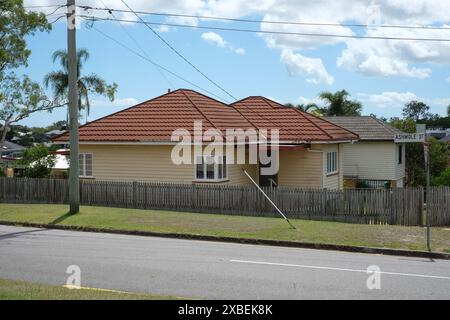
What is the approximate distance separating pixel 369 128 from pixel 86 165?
21.1m

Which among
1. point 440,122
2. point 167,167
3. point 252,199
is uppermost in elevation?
point 440,122

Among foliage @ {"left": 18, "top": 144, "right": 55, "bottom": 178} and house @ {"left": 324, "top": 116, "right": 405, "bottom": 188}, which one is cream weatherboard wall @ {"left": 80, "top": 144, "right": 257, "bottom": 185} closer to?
foliage @ {"left": 18, "top": 144, "right": 55, "bottom": 178}

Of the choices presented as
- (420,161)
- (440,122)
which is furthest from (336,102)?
(440,122)

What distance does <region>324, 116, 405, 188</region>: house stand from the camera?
37.9 metres

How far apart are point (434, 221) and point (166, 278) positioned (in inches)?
476

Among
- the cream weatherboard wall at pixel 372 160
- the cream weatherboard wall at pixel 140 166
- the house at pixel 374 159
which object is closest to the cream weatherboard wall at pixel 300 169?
the cream weatherboard wall at pixel 140 166

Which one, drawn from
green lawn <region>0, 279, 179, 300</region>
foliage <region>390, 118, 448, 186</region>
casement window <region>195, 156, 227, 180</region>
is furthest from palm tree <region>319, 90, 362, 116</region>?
green lawn <region>0, 279, 179, 300</region>

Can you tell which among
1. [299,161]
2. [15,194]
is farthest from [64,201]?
[299,161]

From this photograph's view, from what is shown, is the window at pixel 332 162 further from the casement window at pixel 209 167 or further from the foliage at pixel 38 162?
the foliage at pixel 38 162

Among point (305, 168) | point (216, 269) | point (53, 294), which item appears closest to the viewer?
point (53, 294)

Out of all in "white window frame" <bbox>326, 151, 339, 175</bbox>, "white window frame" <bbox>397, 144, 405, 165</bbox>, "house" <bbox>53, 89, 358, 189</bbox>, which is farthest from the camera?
"white window frame" <bbox>397, 144, 405, 165</bbox>

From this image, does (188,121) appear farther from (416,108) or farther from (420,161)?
(416,108)

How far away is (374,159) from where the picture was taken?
126 ft

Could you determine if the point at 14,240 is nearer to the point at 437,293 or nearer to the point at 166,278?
the point at 166,278
